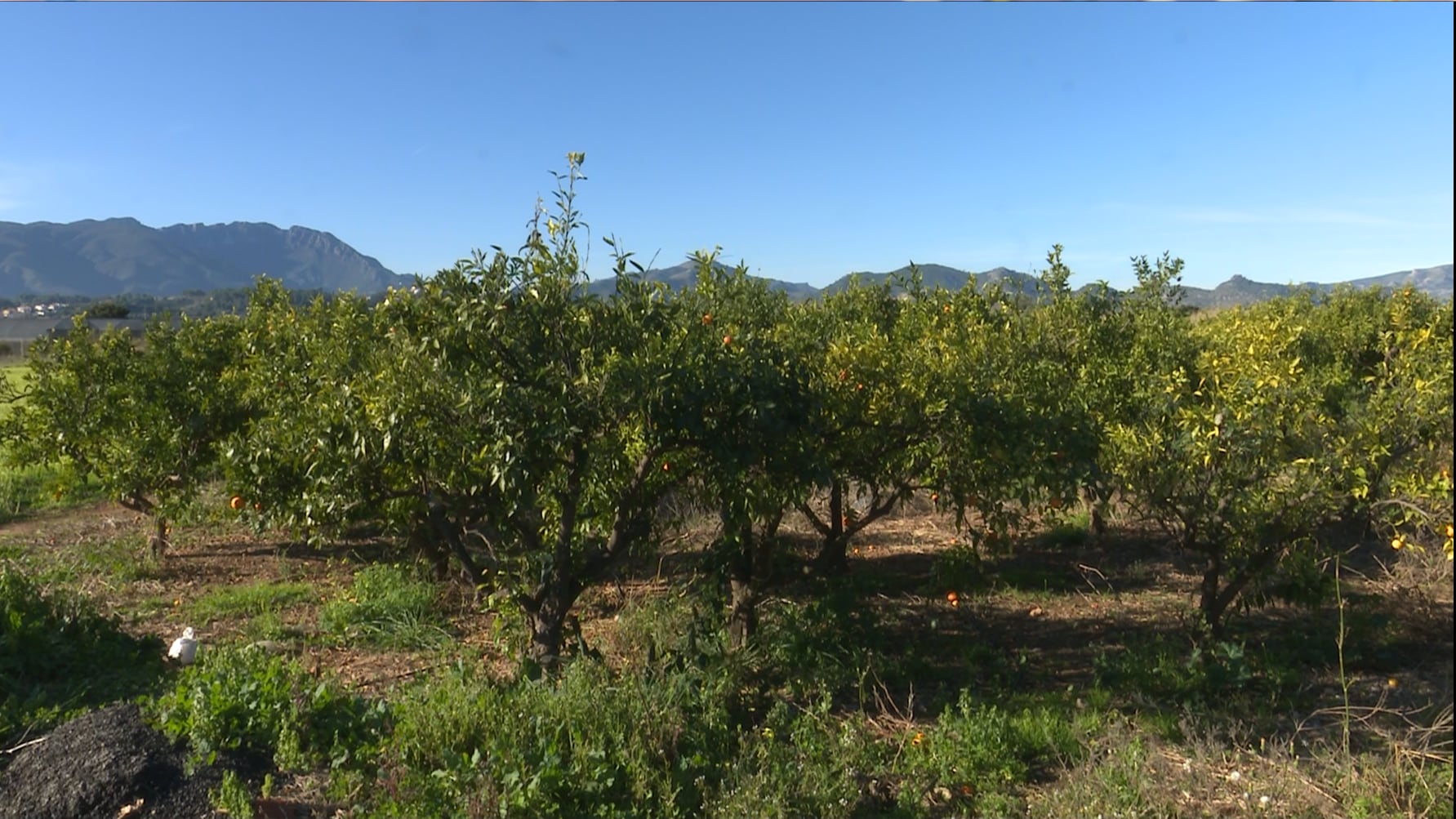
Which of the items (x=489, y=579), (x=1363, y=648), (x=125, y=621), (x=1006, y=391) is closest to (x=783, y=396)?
(x=1006, y=391)

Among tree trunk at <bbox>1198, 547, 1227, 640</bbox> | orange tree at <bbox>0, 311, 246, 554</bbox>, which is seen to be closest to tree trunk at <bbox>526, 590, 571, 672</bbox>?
tree trunk at <bbox>1198, 547, 1227, 640</bbox>

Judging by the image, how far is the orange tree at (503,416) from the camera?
4098 mm

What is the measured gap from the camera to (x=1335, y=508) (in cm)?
524

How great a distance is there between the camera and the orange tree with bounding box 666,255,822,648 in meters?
4.20

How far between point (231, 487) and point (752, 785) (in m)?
3.25

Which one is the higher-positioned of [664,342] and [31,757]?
[664,342]

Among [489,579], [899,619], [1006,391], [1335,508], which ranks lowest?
[899,619]

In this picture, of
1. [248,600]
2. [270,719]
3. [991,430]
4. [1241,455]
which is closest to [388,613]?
[248,600]

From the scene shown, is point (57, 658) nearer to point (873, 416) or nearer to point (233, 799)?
point (233, 799)

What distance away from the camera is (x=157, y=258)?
424 ft

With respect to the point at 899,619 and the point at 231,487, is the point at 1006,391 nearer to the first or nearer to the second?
the point at 899,619

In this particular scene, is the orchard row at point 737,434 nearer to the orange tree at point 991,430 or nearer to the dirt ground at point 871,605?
the orange tree at point 991,430

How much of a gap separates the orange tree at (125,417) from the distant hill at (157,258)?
94694mm

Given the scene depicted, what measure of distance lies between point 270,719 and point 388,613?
2.56 metres
